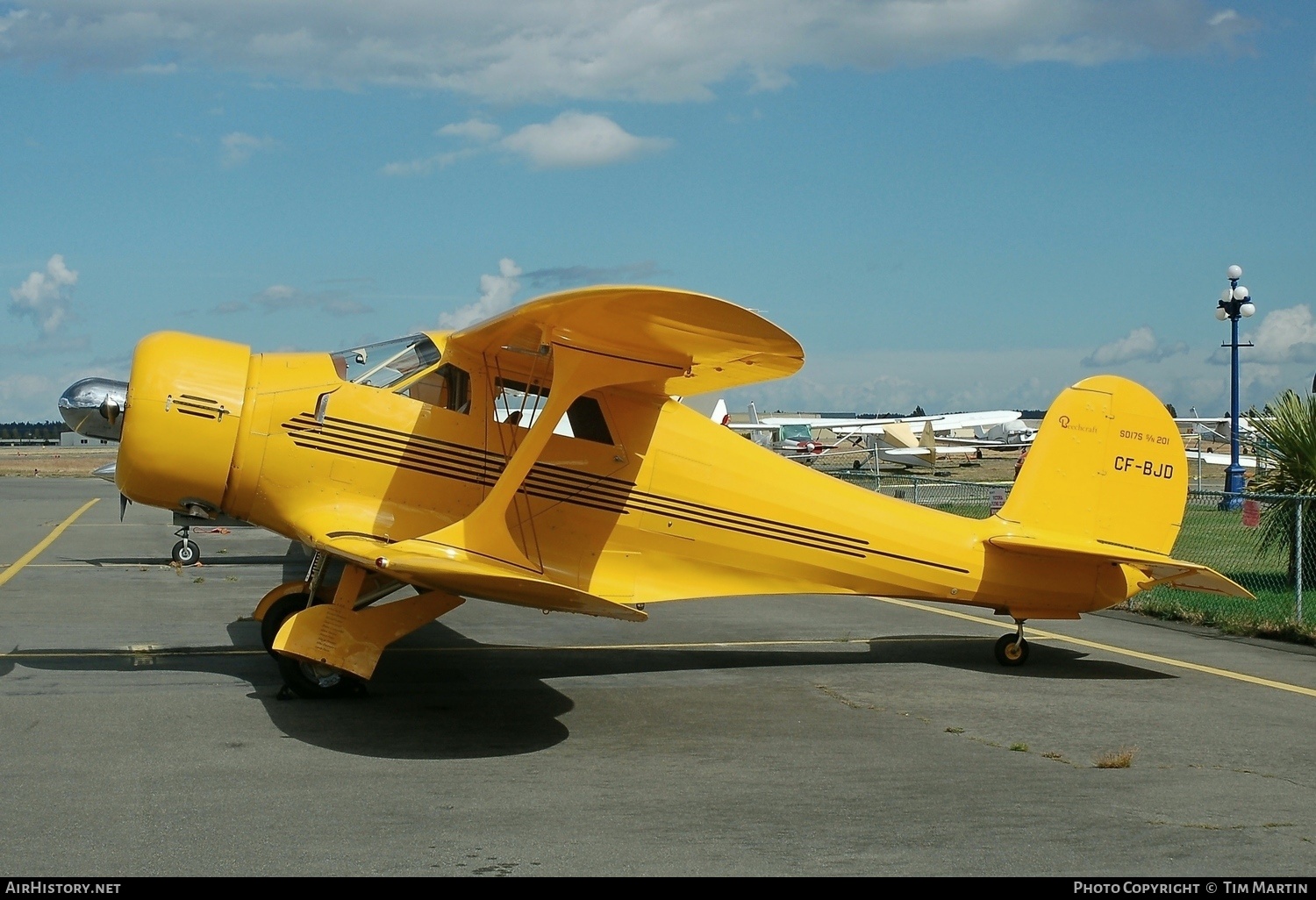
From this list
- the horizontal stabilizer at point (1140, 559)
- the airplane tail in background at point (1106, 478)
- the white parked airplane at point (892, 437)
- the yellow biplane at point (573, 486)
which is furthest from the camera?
the white parked airplane at point (892, 437)

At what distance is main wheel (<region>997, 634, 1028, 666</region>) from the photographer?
10117 millimetres

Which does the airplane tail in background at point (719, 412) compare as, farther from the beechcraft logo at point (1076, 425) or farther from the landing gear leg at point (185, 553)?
the beechcraft logo at point (1076, 425)

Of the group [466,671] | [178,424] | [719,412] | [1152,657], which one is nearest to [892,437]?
[719,412]

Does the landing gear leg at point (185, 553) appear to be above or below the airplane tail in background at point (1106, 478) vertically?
below

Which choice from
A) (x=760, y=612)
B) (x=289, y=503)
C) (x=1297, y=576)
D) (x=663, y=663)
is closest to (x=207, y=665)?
(x=289, y=503)

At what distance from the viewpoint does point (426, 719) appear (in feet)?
25.3

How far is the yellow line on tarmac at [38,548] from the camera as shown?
51.5ft

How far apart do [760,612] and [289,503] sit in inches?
260

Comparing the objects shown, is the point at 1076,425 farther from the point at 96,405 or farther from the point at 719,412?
the point at 719,412

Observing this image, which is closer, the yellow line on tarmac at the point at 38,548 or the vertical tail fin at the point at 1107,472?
the vertical tail fin at the point at 1107,472

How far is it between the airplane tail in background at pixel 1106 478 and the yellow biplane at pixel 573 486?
2 centimetres

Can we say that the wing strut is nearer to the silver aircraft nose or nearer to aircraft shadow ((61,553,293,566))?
the silver aircraft nose

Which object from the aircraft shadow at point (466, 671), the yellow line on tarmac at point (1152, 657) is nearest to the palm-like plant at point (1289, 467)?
the yellow line on tarmac at point (1152, 657)

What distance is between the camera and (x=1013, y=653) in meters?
10.1
